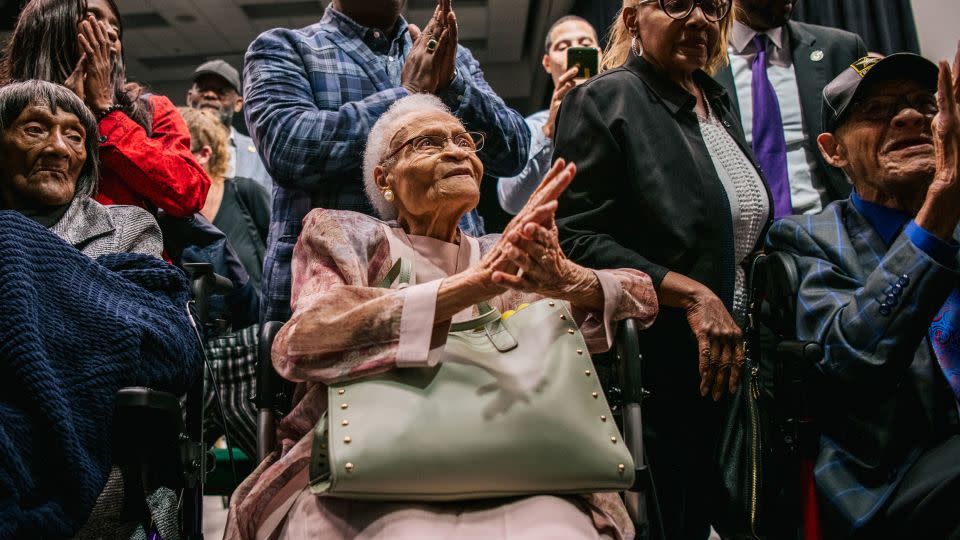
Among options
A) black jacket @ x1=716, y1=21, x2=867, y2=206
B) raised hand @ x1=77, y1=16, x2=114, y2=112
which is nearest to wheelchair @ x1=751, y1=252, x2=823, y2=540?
black jacket @ x1=716, y1=21, x2=867, y2=206

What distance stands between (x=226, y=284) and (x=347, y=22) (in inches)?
29.8

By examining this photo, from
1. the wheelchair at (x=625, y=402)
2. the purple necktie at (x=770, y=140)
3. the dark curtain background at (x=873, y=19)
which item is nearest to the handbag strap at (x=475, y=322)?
the wheelchair at (x=625, y=402)

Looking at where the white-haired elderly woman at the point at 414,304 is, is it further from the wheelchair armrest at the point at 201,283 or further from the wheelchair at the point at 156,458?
the wheelchair armrest at the point at 201,283

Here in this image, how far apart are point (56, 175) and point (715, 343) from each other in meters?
1.47

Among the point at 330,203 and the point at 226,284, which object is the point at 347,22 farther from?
the point at 226,284

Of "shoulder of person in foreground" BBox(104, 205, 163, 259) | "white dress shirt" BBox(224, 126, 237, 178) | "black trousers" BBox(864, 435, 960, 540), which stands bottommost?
"white dress shirt" BBox(224, 126, 237, 178)

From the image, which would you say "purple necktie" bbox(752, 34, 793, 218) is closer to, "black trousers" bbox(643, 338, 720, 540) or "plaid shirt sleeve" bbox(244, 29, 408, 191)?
"black trousers" bbox(643, 338, 720, 540)

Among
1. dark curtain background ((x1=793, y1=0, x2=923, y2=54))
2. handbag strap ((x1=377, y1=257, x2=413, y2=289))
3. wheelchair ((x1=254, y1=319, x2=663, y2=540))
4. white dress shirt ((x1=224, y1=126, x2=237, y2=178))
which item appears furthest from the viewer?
white dress shirt ((x1=224, y1=126, x2=237, y2=178))

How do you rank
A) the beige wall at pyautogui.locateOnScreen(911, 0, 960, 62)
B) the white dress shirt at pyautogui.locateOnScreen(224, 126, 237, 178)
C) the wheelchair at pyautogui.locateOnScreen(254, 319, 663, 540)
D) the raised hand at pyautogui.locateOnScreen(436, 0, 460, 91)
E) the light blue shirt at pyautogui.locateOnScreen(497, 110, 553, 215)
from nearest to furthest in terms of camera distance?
the wheelchair at pyautogui.locateOnScreen(254, 319, 663, 540) < the raised hand at pyautogui.locateOnScreen(436, 0, 460, 91) < the beige wall at pyautogui.locateOnScreen(911, 0, 960, 62) < the light blue shirt at pyautogui.locateOnScreen(497, 110, 553, 215) < the white dress shirt at pyautogui.locateOnScreen(224, 126, 237, 178)

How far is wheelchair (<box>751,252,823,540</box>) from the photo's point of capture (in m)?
1.85

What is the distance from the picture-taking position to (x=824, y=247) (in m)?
2.02

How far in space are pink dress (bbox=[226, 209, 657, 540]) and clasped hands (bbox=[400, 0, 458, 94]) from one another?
48cm

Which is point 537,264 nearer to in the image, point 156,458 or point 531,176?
point 156,458

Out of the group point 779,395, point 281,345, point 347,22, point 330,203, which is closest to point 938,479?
point 779,395
